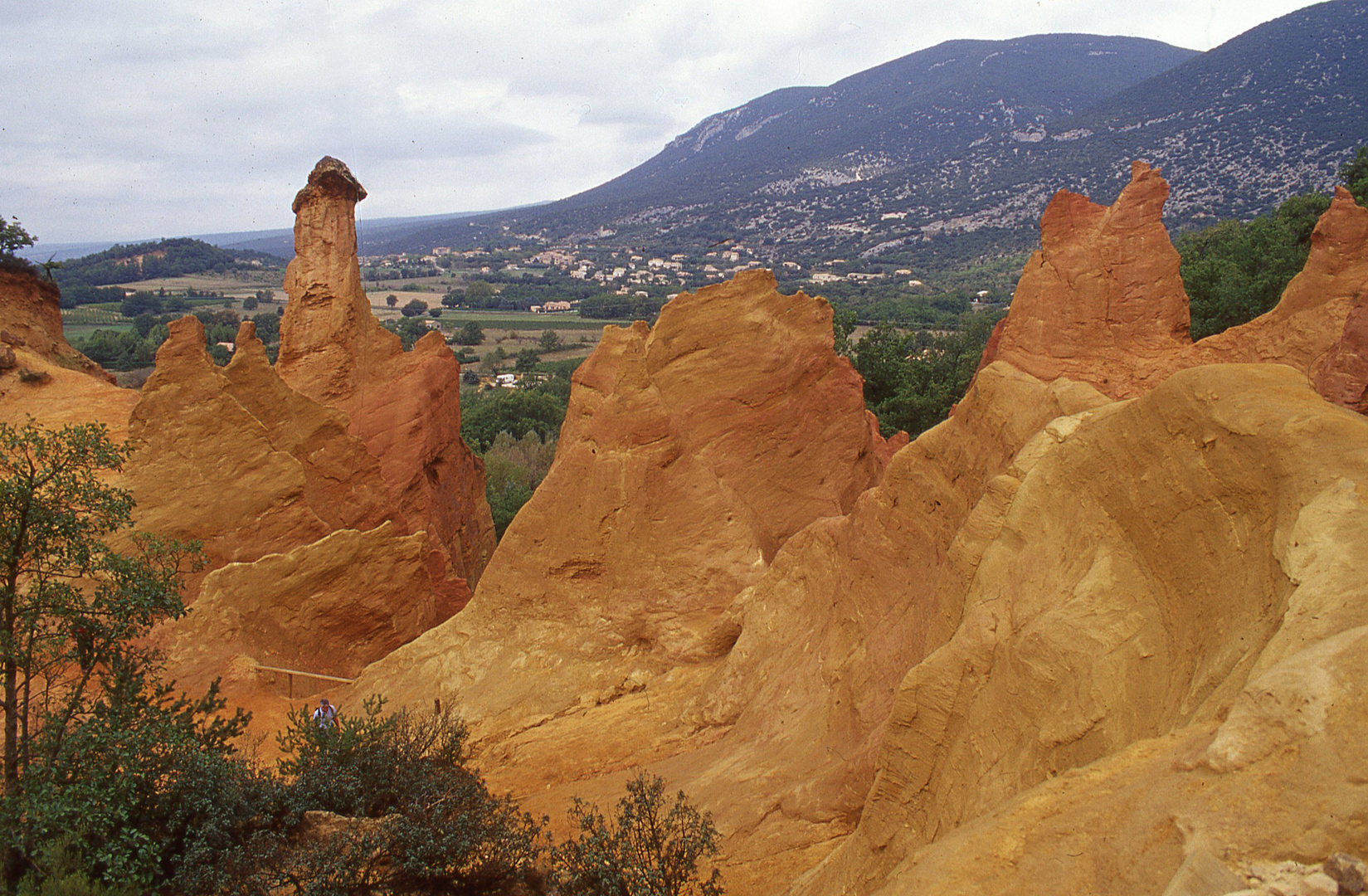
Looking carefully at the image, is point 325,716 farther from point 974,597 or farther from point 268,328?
point 268,328

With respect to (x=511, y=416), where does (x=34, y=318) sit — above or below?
above

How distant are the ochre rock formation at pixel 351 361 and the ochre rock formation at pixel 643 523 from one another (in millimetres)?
7312

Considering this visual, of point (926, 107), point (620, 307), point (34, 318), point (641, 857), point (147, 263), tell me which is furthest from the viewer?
point (926, 107)

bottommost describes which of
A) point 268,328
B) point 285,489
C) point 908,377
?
point 908,377

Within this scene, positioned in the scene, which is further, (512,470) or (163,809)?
(512,470)

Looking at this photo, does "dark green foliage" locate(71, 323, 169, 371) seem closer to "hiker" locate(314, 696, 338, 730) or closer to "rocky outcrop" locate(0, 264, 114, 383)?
"rocky outcrop" locate(0, 264, 114, 383)

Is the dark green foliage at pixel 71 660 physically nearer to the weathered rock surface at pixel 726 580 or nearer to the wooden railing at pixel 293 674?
the weathered rock surface at pixel 726 580

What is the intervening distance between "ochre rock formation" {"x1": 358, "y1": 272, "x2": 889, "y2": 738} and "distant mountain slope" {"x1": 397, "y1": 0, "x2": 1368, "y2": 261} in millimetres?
78104

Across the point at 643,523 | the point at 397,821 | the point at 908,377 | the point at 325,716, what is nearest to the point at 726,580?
the point at 643,523

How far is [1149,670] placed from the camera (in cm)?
547

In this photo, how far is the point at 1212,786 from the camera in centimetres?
378

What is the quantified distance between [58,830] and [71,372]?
19277 mm

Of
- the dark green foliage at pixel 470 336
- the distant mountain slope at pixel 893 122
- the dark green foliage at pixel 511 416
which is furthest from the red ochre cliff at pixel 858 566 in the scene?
the distant mountain slope at pixel 893 122

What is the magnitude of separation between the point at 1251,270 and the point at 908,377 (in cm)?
1375
